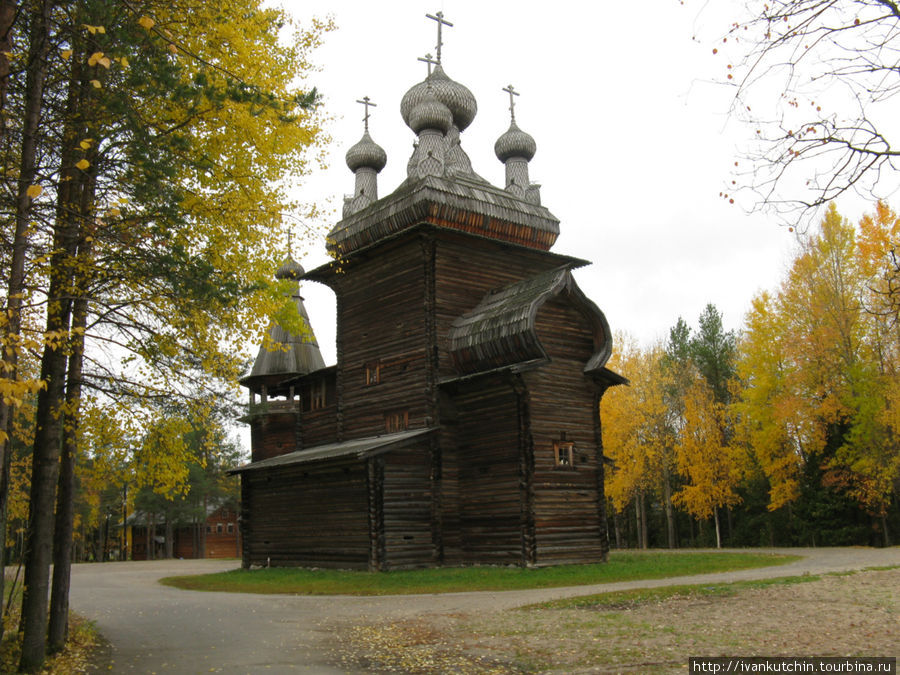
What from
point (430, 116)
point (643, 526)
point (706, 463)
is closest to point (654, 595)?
point (430, 116)

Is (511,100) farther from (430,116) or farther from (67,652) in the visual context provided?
(67,652)

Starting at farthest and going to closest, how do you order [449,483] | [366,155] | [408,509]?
1. [366,155]
2. [449,483]
3. [408,509]

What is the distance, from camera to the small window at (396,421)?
24359 millimetres

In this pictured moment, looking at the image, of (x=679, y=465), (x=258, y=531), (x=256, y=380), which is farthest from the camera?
(x=679, y=465)

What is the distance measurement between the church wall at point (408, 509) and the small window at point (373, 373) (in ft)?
11.7

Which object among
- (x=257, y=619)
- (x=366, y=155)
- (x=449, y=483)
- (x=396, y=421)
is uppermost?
(x=366, y=155)

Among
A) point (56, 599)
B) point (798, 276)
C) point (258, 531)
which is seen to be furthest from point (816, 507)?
point (56, 599)

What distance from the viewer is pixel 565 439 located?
22.7 meters

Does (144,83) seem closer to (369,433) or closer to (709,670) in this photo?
(709,670)

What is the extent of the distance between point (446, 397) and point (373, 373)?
330cm

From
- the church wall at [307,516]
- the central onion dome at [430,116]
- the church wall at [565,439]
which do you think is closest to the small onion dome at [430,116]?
the central onion dome at [430,116]

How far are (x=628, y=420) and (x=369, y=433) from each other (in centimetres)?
1722

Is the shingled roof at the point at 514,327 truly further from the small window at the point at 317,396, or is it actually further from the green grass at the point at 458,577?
the small window at the point at 317,396

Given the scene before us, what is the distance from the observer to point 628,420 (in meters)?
38.6
